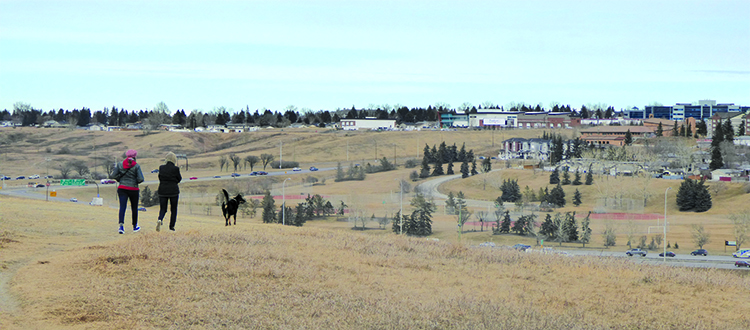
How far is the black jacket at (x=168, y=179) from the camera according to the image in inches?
630

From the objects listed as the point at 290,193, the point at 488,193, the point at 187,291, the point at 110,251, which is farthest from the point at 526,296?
the point at 488,193

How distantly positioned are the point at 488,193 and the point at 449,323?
287 ft

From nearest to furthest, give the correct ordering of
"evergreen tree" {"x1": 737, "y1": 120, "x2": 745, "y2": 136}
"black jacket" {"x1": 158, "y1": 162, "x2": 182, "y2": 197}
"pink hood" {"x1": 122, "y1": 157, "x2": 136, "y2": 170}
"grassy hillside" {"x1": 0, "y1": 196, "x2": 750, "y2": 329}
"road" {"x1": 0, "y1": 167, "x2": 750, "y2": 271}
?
1. "grassy hillside" {"x1": 0, "y1": 196, "x2": 750, "y2": 329}
2. "pink hood" {"x1": 122, "y1": 157, "x2": 136, "y2": 170}
3. "black jacket" {"x1": 158, "y1": 162, "x2": 182, "y2": 197}
4. "road" {"x1": 0, "y1": 167, "x2": 750, "y2": 271}
5. "evergreen tree" {"x1": 737, "y1": 120, "x2": 745, "y2": 136}

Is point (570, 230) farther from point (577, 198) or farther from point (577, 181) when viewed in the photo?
point (577, 181)

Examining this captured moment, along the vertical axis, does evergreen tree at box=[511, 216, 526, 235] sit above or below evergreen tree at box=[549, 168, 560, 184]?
below

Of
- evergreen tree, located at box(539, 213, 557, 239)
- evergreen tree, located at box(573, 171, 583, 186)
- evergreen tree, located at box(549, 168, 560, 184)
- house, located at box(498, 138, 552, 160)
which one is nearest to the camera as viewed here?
evergreen tree, located at box(539, 213, 557, 239)

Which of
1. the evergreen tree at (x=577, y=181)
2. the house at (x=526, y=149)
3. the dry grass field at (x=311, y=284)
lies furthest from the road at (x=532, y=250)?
the house at (x=526, y=149)

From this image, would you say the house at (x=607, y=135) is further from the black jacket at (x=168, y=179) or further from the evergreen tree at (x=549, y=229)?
the black jacket at (x=168, y=179)

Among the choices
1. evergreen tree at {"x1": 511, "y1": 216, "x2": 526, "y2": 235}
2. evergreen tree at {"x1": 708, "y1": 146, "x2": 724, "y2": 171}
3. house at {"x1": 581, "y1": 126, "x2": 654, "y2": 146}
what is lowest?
evergreen tree at {"x1": 511, "y1": 216, "x2": 526, "y2": 235}

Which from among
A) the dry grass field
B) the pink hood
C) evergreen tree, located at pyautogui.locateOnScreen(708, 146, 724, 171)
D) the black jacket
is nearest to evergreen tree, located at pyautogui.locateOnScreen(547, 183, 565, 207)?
evergreen tree, located at pyautogui.locateOnScreen(708, 146, 724, 171)

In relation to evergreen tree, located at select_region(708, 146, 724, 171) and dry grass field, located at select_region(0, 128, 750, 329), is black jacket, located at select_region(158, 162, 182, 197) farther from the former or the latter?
evergreen tree, located at select_region(708, 146, 724, 171)

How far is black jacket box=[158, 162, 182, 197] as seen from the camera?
52.5 ft

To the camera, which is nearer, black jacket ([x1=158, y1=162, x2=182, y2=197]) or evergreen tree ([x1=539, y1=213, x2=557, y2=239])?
black jacket ([x1=158, y1=162, x2=182, y2=197])

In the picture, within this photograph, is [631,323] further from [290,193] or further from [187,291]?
[290,193]
